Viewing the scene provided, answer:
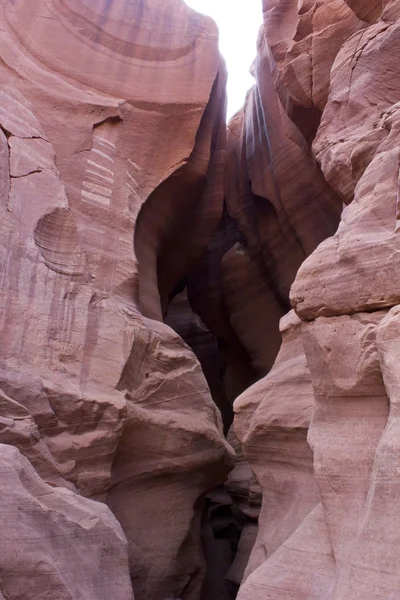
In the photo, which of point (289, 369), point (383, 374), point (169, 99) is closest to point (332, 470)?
point (383, 374)

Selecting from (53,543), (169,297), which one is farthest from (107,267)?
(169,297)

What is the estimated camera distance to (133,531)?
6.28 meters

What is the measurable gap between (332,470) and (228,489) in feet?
20.0

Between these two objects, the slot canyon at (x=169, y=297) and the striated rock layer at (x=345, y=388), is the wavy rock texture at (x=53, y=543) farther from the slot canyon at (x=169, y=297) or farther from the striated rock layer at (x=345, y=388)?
the striated rock layer at (x=345, y=388)

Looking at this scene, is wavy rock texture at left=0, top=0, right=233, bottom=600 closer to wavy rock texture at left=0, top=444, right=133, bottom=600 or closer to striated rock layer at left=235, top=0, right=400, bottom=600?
wavy rock texture at left=0, top=444, right=133, bottom=600

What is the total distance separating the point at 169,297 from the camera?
36.6 ft

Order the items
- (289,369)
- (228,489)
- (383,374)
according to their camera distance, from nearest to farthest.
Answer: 1. (383,374)
2. (289,369)
3. (228,489)

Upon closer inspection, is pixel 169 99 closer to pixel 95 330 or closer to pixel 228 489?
pixel 95 330

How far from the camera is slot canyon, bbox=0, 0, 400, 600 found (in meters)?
4.09

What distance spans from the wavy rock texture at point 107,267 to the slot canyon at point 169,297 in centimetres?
2

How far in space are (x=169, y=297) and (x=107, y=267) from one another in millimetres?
4133

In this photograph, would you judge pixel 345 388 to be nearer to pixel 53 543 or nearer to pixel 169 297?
pixel 53 543

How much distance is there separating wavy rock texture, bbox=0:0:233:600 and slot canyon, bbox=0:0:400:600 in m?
0.02

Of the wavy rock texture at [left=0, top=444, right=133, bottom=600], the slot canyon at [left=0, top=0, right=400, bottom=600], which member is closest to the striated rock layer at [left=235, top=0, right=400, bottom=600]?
the slot canyon at [left=0, top=0, right=400, bottom=600]
